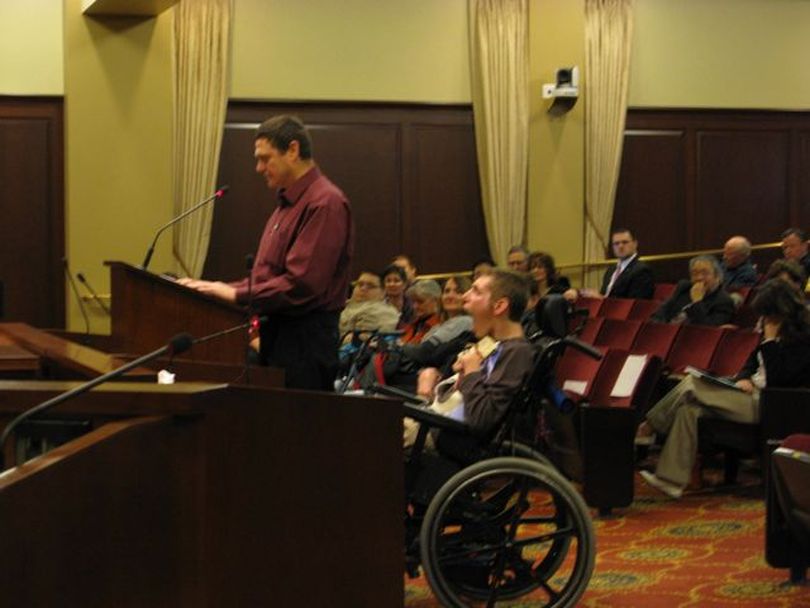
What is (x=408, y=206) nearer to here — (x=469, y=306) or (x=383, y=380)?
(x=383, y=380)

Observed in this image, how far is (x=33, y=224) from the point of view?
1107cm

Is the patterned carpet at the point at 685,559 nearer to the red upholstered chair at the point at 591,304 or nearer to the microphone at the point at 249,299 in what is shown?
the microphone at the point at 249,299

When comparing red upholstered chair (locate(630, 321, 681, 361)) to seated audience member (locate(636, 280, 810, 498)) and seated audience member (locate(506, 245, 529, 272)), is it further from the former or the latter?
seated audience member (locate(506, 245, 529, 272))

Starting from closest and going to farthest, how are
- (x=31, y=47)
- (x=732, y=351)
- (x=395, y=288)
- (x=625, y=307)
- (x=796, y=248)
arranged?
(x=732, y=351), (x=395, y=288), (x=625, y=307), (x=796, y=248), (x=31, y=47)

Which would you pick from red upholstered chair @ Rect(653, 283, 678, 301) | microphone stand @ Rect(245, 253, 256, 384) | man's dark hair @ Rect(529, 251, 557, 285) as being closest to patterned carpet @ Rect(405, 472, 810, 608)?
microphone stand @ Rect(245, 253, 256, 384)

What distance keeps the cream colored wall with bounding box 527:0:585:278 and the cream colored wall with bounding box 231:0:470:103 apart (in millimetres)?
650

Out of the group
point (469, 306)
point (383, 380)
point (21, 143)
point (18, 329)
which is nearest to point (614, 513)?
point (383, 380)

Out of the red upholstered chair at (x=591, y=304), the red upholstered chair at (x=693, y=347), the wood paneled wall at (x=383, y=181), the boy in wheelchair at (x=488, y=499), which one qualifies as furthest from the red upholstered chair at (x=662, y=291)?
the boy in wheelchair at (x=488, y=499)

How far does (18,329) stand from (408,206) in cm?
751

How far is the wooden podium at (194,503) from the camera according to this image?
2.02m

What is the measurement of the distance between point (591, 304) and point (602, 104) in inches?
107

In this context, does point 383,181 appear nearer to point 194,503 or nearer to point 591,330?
point 591,330

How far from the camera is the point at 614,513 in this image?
19.2 feet

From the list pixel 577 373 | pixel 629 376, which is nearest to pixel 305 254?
pixel 629 376
